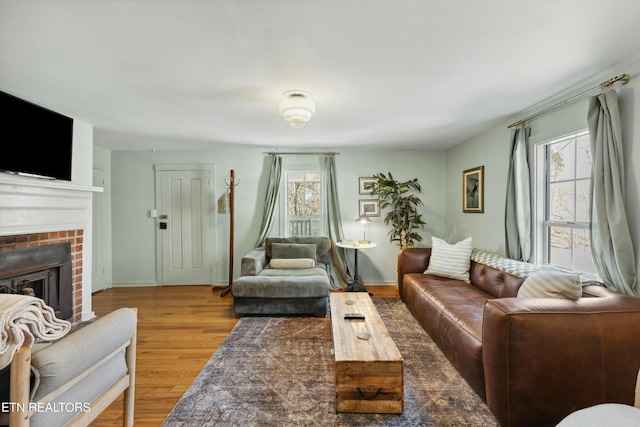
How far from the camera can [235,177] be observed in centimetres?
455

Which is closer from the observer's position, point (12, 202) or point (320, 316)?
point (12, 202)

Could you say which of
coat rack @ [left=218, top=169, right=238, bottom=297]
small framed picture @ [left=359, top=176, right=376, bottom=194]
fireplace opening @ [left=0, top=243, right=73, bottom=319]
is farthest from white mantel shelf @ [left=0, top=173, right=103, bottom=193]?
small framed picture @ [left=359, top=176, right=376, bottom=194]

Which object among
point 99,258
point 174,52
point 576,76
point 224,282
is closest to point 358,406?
point 174,52

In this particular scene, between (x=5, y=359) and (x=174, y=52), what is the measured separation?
168cm

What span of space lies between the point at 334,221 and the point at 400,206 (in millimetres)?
1062

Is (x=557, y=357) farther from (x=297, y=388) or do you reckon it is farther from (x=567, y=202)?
(x=567, y=202)

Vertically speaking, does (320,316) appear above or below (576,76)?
below

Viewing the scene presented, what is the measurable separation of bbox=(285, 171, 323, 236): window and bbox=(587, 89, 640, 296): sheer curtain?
3294 millimetres

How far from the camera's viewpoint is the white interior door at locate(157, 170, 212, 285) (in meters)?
4.54

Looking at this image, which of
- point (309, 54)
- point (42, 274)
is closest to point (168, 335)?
point (42, 274)

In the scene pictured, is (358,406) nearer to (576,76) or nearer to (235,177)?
(576,76)

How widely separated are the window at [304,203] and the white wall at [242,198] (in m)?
0.32

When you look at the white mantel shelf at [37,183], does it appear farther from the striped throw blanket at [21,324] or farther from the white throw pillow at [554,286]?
the white throw pillow at [554,286]

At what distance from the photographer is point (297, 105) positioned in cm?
219
